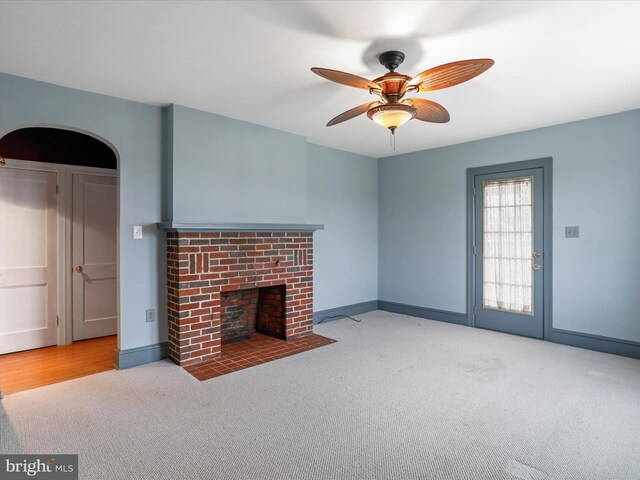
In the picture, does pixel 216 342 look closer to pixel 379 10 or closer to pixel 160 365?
pixel 160 365

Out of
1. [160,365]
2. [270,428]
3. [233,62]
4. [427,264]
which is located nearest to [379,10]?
A: [233,62]

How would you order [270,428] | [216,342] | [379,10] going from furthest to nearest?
[216,342]
[270,428]
[379,10]

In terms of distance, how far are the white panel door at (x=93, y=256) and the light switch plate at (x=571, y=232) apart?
5119 millimetres

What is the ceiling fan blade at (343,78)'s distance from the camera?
2111 mm

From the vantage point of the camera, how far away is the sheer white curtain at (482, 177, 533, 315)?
14.2 feet

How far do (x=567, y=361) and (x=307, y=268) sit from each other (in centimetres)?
278

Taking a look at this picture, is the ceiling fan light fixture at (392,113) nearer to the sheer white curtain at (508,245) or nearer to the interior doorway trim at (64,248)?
the sheer white curtain at (508,245)

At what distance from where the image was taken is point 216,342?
3596mm

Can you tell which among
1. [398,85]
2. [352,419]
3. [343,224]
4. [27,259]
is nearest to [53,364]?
[27,259]

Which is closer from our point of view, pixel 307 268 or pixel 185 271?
pixel 185 271

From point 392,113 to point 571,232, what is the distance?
2.80 metres

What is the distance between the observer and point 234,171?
3.87m

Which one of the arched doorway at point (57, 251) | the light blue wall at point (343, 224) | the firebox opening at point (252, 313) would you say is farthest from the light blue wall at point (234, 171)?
the arched doorway at point (57, 251)

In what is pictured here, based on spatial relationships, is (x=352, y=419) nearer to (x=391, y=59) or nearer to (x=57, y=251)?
(x=391, y=59)
